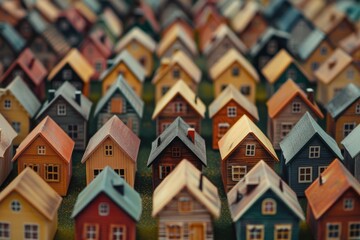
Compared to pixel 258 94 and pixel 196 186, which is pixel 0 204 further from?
pixel 258 94

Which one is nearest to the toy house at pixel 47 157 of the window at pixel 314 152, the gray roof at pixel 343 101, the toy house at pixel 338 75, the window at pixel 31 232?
the window at pixel 31 232

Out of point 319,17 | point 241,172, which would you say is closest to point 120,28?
point 319,17

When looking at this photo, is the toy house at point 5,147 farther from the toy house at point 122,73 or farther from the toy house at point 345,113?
the toy house at point 345,113

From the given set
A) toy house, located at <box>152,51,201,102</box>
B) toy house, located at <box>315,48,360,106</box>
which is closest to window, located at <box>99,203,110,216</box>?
toy house, located at <box>152,51,201,102</box>

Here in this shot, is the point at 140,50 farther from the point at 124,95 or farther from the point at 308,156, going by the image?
the point at 308,156

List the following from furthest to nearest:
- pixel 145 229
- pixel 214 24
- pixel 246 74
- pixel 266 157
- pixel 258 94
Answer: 1. pixel 214 24
2. pixel 258 94
3. pixel 246 74
4. pixel 266 157
5. pixel 145 229

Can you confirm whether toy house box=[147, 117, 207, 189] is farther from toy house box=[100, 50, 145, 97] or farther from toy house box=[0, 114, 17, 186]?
toy house box=[100, 50, 145, 97]
